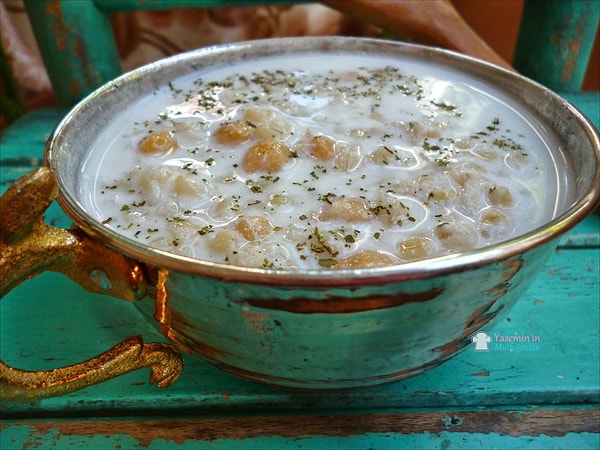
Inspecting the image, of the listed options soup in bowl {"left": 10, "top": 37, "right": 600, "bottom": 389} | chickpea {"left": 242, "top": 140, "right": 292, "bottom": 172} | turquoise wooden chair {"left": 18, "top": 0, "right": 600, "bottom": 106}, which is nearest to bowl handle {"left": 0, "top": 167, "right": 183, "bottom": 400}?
soup in bowl {"left": 10, "top": 37, "right": 600, "bottom": 389}

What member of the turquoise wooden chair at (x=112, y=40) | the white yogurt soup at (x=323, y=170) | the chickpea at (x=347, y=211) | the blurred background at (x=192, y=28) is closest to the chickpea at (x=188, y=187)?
the white yogurt soup at (x=323, y=170)

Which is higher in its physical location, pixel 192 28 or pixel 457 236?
pixel 457 236

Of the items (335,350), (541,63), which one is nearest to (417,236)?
(335,350)

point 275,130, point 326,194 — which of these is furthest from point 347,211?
point 275,130

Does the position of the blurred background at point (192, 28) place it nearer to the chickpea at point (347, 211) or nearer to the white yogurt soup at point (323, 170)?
the white yogurt soup at point (323, 170)

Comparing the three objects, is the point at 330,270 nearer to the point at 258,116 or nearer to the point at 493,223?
the point at 493,223

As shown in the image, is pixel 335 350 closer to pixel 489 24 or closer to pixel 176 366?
pixel 176 366
